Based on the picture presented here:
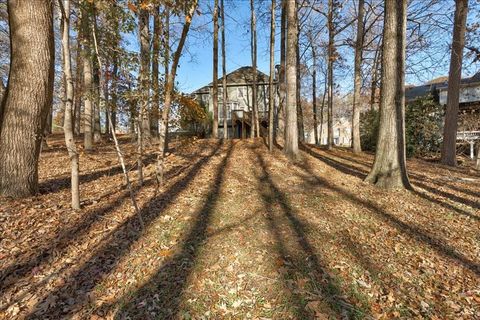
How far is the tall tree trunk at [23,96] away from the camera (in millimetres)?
4547

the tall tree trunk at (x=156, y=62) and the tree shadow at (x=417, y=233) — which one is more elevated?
the tall tree trunk at (x=156, y=62)

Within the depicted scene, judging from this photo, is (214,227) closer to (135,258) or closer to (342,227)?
(135,258)

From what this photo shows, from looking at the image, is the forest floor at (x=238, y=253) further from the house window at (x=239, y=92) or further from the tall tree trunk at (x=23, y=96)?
the house window at (x=239, y=92)

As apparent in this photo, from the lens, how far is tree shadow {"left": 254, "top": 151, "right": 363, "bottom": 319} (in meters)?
2.78

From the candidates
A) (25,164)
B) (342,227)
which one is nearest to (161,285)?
(342,227)

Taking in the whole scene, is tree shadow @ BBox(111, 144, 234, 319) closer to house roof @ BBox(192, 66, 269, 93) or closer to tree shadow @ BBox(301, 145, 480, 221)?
tree shadow @ BBox(301, 145, 480, 221)

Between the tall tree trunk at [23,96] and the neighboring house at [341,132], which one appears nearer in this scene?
the tall tree trunk at [23,96]

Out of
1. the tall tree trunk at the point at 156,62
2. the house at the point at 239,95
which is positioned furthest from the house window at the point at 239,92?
the tall tree trunk at the point at 156,62

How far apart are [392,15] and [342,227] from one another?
17.8 ft

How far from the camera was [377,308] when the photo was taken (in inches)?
111

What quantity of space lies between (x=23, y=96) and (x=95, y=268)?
3.47 metres

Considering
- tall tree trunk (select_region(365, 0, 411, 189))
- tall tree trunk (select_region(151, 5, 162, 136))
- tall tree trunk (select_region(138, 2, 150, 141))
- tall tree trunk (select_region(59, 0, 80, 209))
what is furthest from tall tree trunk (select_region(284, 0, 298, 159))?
tall tree trunk (select_region(59, 0, 80, 209))

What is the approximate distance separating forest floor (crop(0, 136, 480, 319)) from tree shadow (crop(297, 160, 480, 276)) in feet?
0.08

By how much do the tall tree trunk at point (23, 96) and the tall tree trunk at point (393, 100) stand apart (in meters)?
7.38
